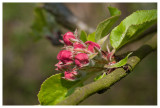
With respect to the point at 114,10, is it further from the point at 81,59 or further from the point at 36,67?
the point at 36,67

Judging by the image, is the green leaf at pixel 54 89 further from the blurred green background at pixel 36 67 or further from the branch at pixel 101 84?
the blurred green background at pixel 36 67

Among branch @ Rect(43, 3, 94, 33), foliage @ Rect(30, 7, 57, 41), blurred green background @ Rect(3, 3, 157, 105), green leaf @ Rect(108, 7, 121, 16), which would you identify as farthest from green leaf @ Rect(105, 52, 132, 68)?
blurred green background @ Rect(3, 3, 157, 105)

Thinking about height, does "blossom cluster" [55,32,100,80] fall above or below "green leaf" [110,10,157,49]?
below

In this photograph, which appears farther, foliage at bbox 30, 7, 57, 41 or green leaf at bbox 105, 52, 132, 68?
foliage at bbox 30, 7, 57, 41

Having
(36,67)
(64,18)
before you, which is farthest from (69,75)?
(36,67)

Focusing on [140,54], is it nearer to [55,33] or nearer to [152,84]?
[55,33]

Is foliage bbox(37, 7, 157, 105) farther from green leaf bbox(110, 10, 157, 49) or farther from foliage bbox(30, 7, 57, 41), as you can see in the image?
foliage bbox(30, 7, 57, 41)
